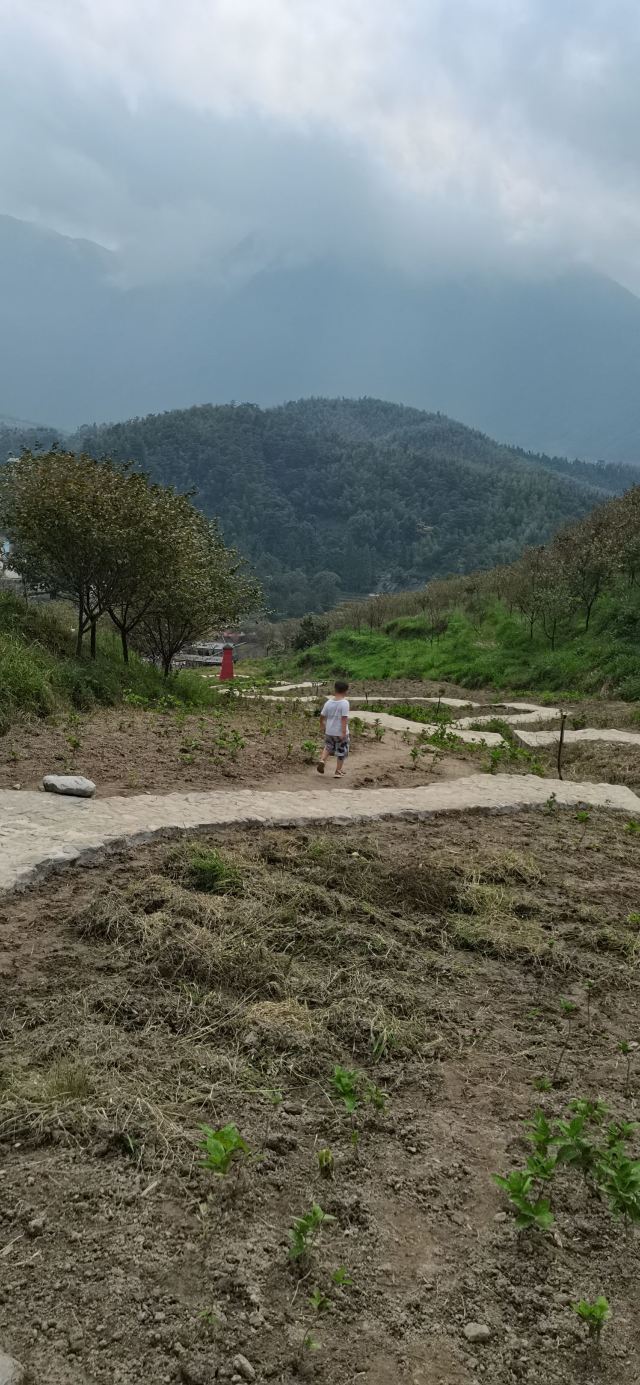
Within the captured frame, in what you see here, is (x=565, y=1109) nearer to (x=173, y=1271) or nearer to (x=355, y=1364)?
(x=355, y=1364)

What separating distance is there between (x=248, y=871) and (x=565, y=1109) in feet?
8.77

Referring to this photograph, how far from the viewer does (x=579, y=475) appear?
169m

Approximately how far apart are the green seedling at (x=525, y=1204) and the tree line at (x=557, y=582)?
2248 cm

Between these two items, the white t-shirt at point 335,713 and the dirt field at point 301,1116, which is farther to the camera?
the white t-shirt at point 335,713

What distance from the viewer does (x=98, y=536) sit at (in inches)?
551

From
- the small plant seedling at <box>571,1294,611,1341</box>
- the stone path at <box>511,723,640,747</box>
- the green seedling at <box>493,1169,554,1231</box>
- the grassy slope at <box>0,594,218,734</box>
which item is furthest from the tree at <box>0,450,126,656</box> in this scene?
the small plant seedling at <box>571,1294,611,1341</box>

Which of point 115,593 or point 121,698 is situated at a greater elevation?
point 115,593

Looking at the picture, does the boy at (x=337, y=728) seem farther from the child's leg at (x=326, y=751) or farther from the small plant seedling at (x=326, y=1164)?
the small plant seedling at (x=326, y=1164)

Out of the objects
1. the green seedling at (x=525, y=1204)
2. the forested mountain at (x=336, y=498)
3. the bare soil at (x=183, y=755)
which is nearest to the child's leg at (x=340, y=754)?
the bare soil at (x=183, y=755)

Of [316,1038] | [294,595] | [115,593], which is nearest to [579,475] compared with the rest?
[294,595]

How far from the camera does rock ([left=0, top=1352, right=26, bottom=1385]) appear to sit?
2.08 meters

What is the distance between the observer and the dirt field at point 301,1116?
2334 millimetres

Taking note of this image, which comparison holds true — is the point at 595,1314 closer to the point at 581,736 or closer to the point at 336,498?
the point at 581,736

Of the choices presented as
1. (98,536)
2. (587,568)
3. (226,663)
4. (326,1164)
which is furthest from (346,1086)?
(226,663)
